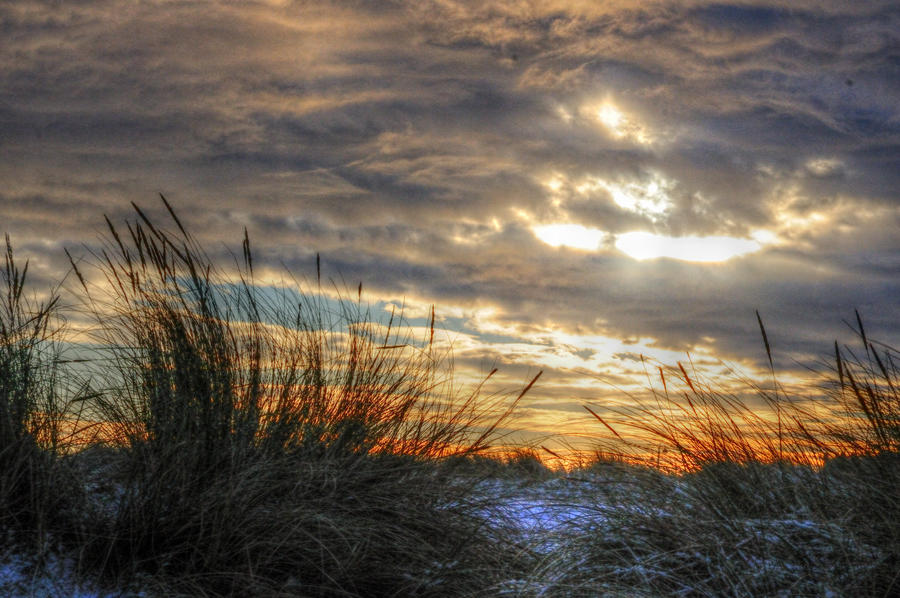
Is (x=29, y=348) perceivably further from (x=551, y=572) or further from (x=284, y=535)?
(x=551, y=572)

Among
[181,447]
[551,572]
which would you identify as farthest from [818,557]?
[181,447]

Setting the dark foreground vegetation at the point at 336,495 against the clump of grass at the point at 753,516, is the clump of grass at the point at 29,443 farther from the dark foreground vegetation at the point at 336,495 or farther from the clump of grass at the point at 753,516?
the clump of grass at the point at 753,516

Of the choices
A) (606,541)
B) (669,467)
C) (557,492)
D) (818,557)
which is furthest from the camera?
(557,492)

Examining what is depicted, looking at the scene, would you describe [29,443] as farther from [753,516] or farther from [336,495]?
[753,516]

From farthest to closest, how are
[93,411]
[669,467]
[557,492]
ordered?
1. [557,492]
2. [669,467]
3. [93,411]

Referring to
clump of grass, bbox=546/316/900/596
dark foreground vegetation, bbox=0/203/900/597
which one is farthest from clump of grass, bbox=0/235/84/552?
clump of grass, bbox=546/316/900/596

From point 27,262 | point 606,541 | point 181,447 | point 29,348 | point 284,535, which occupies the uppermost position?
point 27,262

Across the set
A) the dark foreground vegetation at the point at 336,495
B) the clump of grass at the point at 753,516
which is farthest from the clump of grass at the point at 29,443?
the clump of grass at the point at 753,516

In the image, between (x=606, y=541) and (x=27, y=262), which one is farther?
(x=27, y=262)

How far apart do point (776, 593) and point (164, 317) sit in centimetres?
271

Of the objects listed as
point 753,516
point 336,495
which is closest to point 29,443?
point 336,495

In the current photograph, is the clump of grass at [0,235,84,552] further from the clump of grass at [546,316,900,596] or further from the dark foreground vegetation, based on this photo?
the clump of grass at [546,316,900,596]

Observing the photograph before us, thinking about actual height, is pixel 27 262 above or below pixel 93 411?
above

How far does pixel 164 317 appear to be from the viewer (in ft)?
10.5
